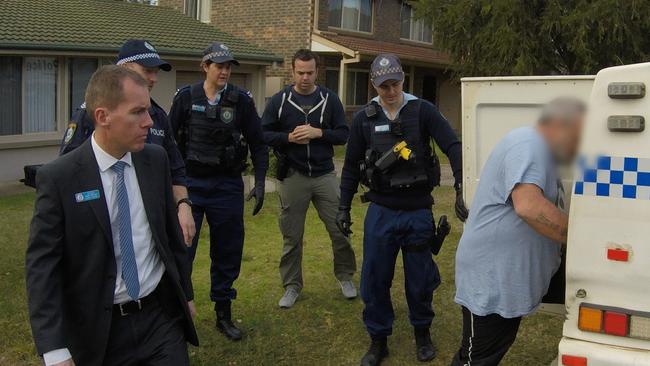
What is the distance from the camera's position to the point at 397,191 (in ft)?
13.9

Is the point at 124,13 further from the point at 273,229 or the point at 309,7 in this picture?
the point at 273,229

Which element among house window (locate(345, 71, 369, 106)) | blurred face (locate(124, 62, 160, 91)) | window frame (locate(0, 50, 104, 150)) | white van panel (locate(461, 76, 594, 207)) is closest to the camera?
white van panel (locate(461, 76, 594, 207))

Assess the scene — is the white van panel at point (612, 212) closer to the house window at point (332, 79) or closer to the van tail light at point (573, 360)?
the van tail light at point (573, 360)

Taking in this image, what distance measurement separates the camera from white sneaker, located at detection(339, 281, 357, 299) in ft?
18.4

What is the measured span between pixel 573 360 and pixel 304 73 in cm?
329

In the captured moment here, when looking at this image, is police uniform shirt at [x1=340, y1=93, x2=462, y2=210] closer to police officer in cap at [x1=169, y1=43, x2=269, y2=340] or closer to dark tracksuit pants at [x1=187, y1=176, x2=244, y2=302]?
police officer in cap at [x1=169, y1=43, x2=269, y2=340]

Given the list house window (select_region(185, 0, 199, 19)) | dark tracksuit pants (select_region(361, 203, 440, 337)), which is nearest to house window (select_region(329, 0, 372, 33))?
house window (select_region(185, 0, 199, 19))

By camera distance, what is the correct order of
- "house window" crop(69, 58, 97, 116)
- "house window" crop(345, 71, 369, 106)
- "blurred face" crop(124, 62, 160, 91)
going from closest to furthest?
"blurred face" crop(124, 62, 160, 91) → "house window" crop(69, 58, 97, 116) → "house window" crop(345, 71, 369, 106)

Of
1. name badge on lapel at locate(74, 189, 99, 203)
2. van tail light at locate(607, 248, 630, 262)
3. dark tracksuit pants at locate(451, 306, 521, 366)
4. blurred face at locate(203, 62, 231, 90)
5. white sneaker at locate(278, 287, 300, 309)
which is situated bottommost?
white sneaker at locate(278, 287, 300, 309)

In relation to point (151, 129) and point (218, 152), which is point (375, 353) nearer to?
point (218, 152)

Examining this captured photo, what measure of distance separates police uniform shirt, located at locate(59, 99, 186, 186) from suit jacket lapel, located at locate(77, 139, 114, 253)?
0.92m

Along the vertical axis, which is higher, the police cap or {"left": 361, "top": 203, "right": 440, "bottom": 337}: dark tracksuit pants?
the police cap

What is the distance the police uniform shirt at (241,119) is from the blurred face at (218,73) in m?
0.06

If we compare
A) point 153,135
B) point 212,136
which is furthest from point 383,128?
point 153,135
